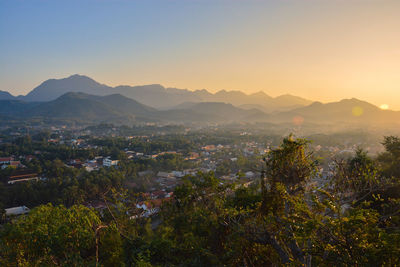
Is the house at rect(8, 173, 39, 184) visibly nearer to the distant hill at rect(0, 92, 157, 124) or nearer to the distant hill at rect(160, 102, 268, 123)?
the distant hill at rect(0, 92, 157, 124)

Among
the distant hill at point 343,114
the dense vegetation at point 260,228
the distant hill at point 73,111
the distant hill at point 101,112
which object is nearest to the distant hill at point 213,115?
the distant hill at point 101,112

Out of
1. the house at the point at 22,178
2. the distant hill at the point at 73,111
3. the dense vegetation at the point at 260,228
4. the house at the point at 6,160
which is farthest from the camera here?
the distant hill at the point at 73,111

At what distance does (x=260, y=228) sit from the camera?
2943mm

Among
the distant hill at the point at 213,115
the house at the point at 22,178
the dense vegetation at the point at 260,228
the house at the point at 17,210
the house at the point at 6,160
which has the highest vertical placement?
the distant hill at the point at 213,115

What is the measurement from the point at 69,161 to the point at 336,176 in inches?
1218

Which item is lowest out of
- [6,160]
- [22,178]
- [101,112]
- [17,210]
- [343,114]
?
[17,210]

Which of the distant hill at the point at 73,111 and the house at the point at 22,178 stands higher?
the distant hill at the point at 73,111

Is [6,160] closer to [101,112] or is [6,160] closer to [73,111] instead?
[101,112]

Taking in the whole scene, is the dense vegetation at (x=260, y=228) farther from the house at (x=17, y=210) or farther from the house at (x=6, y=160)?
the house at (x=6, y=160)

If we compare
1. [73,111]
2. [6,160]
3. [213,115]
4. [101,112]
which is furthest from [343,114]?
[73,111]

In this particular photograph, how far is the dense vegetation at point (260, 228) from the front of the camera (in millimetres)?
2400

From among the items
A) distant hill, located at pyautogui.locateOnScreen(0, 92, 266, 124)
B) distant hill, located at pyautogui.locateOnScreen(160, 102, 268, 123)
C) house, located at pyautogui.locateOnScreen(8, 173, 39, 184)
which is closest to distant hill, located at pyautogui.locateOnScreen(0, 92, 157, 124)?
distant hill, located at pyautogui.locateOnScreen(0, 92, 266, 124)

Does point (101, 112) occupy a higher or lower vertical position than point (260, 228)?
higher

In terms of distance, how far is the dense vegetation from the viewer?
240 centimetres
